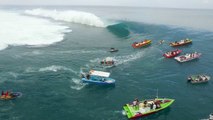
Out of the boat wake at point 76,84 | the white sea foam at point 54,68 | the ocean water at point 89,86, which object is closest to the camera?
the ocean water at point 89,86

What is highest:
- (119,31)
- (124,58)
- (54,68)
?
(119,31)

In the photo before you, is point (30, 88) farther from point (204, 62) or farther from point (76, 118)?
point (204, 62)

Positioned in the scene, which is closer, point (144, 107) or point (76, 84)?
point (144, 107)

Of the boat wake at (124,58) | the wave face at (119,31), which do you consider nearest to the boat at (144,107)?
the boat wake at (124,58)

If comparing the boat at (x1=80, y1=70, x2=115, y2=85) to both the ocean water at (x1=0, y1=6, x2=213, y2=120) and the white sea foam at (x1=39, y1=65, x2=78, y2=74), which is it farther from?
the white sea foam at (x1=39, y1=65, x2=78, y2=74)

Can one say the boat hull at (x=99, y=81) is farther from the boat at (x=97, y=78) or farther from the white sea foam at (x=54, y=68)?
the white sea foam at (x=54, y=68)

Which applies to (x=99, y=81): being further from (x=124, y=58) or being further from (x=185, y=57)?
(x=185, y=57)

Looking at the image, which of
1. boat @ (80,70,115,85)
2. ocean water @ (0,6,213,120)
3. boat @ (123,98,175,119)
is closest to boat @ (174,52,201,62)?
ocean water @ (0,6,213,120)

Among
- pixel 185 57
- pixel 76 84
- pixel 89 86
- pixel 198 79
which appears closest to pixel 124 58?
pixel 185 57

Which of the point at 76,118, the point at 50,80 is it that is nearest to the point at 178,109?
the point at 76,118
